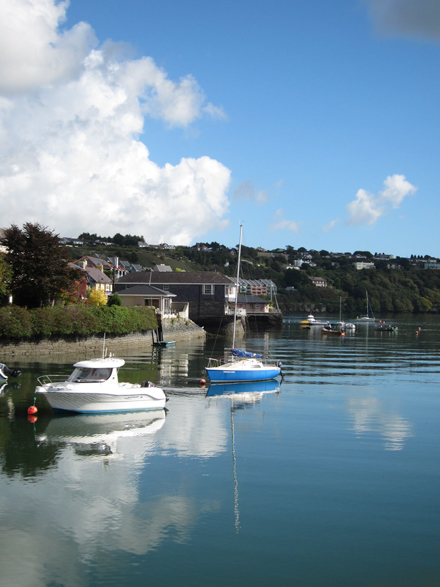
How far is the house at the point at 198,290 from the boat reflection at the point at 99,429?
60608 millimetres

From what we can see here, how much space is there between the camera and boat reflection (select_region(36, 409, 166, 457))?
2147cm

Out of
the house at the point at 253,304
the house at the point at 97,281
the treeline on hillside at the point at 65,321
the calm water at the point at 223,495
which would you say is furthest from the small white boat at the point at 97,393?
the house at the point at 253,304

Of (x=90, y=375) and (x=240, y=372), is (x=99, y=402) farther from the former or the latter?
(x=240, y=372)

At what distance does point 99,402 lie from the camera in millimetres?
26062

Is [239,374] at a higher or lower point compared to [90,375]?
lower

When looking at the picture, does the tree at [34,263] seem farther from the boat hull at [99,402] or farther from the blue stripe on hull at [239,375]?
the boat hull at [99,402]

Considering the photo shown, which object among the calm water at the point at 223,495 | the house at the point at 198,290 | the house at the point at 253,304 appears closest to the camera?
the calm water at the point at 223,495

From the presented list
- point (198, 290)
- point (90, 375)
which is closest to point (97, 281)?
point (198, 290)

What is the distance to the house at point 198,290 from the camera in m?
88.4

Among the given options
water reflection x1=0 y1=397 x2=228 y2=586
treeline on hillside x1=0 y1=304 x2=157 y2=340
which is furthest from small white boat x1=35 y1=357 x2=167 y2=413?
treeline on hillside x1=0 y1=304 x2=157 y2=340

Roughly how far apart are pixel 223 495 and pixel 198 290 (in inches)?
2900

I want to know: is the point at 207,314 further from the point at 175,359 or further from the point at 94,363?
the point at 94,363

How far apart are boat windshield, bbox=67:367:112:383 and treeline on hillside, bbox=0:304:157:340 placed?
62.3 feet

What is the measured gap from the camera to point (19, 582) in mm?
11383
